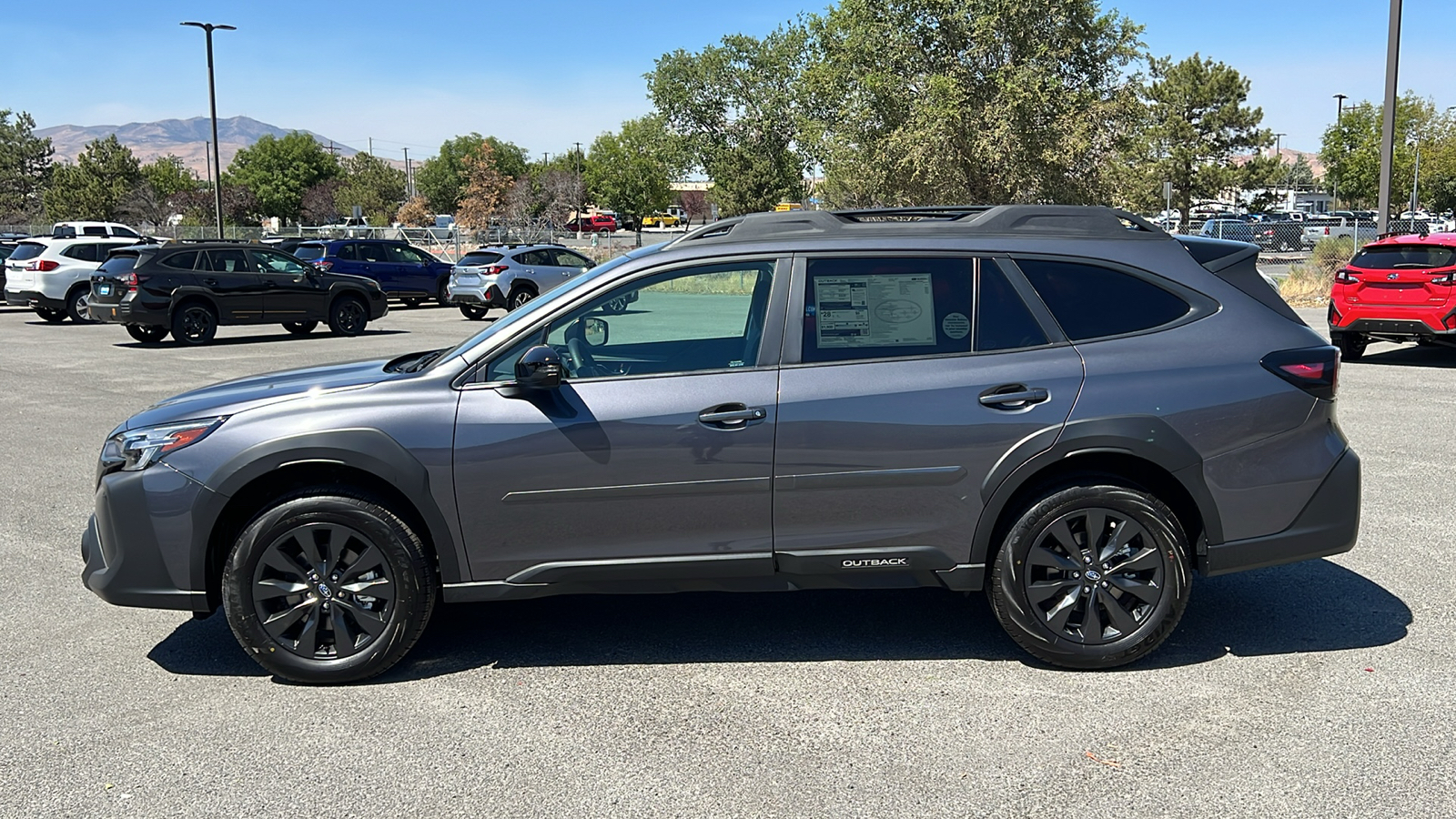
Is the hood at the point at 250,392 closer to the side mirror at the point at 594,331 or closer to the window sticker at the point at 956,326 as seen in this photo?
the side mirror at the point at 594,331

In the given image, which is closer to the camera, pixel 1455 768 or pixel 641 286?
pixel 1455 768

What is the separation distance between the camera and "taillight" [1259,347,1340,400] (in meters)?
4.66

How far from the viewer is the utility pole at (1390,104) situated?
70.7 feet

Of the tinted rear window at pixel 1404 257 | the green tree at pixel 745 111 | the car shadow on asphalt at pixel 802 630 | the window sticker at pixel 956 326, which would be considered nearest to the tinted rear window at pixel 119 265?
the car shadow on asphalt at pixel 802 630

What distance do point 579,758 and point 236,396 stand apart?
2019 millimetres

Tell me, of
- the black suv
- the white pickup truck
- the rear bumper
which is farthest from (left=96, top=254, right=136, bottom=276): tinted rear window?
the white pickup truck

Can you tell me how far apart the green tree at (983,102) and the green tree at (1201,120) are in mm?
31237

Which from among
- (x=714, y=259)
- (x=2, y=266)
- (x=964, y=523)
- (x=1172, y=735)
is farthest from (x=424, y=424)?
(x=2, y=266)

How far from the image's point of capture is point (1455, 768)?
12.2 feet

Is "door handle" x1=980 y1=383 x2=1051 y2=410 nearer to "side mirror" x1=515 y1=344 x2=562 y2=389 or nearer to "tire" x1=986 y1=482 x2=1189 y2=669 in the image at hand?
"tire" x1=986 y1=482 x2=1189 y2=669

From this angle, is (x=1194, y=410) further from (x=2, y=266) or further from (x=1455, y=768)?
(x=2, y=266)

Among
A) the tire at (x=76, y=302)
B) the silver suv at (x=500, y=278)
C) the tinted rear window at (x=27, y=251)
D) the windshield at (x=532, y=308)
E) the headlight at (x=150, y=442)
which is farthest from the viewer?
the tinted rear window at (x=27, y=251)

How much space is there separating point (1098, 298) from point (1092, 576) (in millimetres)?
1090

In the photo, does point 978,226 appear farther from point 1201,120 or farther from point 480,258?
point 1201,120
